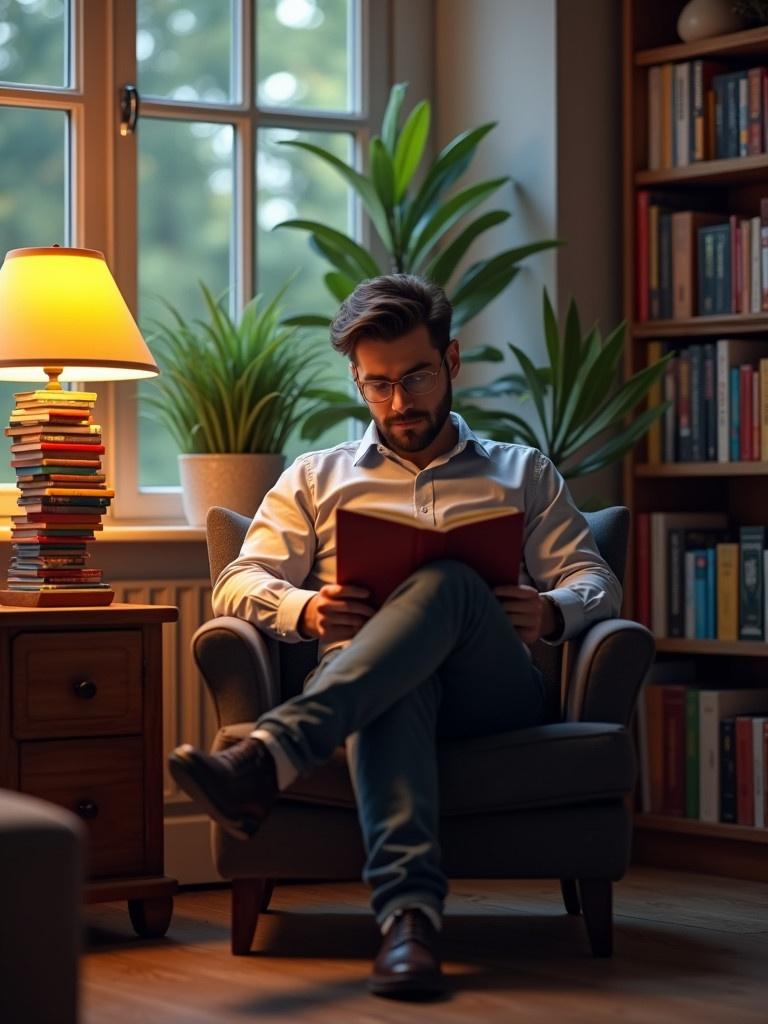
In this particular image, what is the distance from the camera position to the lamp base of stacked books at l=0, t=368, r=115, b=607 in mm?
3135

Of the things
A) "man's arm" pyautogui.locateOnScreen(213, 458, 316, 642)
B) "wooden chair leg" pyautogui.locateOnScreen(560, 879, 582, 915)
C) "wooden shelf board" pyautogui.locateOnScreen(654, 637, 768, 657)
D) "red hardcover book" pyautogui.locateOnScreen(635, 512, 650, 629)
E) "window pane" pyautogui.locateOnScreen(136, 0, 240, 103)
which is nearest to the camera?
"man's arm" pyautogui.locateOnScreen(213, 458, 316, 642)

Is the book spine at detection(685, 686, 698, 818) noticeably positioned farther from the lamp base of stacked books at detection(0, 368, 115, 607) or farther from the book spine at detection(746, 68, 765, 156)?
the lamp base of stacked books at detection(0, 368, 115, 607)

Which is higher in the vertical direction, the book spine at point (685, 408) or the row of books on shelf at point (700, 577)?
the book spine at point (685, 408)

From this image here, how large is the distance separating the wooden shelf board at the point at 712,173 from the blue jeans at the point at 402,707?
5.03 ft

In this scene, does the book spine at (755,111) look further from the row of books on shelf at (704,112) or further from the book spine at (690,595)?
the book spine at (690,595)

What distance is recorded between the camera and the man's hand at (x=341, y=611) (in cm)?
274

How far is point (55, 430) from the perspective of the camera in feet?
10.3

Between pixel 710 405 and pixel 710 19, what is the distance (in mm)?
897

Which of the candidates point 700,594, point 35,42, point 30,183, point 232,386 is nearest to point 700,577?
point 700,594

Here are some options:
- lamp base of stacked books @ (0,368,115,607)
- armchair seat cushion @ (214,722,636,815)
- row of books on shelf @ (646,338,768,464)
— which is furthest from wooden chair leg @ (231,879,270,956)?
row of books on shelf @ (646,338,768,464)

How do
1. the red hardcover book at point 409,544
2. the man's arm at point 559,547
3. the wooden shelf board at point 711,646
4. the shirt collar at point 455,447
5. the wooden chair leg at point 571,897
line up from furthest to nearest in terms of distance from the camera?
the wooden shelf board at point 711,646, the wooden chair leg at point 571,897, the shirt collar at point 455,447, the man's arm at point 559,547, the red hardcover book at point 409,544

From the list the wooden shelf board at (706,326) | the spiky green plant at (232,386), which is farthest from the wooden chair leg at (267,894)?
the wooden shelf board at (706,326)

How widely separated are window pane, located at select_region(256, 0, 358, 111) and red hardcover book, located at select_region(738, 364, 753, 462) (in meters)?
1.19

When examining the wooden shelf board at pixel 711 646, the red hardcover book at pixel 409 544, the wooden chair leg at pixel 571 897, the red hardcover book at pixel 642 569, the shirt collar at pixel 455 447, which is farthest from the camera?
the red hardcover book at pixel 642 569
